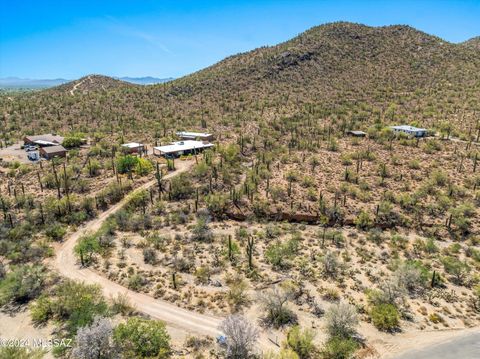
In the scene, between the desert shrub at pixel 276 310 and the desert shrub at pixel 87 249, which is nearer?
the desert shrub at pixel 276 310

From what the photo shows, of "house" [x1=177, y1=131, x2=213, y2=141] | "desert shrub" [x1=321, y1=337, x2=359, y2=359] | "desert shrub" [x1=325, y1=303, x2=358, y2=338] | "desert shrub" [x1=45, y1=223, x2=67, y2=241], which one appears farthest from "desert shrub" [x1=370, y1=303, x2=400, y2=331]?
"house" [x1=177, y1=131, x2=213, y2=141]

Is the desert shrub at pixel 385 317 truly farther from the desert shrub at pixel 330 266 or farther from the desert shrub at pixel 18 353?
the desert shrub at pixel 18 353

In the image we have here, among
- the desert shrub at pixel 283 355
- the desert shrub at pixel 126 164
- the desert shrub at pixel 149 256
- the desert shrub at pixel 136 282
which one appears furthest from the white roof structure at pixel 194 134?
the desert shrub at pixel 283 355

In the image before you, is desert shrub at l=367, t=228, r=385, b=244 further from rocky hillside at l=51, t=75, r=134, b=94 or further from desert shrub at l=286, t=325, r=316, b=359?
rocky hillside at l=51, t=75, r=134, b=94

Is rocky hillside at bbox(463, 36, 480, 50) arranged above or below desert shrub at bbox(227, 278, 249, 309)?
above

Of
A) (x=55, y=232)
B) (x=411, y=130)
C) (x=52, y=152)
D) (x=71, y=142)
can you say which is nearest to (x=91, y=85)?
(x=71, y=142)

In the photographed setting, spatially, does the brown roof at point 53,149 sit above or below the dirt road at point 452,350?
above

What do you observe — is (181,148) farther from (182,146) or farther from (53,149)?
(53,149)
